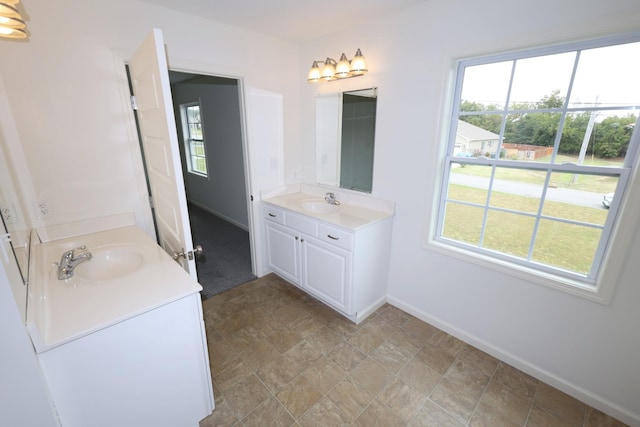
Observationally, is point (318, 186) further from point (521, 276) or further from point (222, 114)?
point (222, 114)

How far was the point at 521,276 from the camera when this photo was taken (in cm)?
175

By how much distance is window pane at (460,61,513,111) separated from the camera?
1.72 meters

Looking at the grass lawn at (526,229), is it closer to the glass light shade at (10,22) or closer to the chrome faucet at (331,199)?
the chrome faucet at (331,199)

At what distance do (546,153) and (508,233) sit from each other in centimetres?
56

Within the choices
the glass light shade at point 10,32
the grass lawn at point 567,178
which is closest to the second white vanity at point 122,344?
the glass light shade at point 10,32

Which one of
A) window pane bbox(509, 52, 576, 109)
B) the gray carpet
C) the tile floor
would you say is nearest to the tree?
window pane bbox(509, 52, 576, 109)

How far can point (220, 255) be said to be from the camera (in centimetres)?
348

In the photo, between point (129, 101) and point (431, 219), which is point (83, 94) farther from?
point (431, 219)

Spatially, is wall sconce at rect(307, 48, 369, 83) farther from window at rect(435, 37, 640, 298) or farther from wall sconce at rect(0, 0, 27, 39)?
wall sconce at rect(0, 0, 27, 39)

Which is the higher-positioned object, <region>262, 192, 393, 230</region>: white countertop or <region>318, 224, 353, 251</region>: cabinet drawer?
<region>262, 192, 393, 230</region>: white countertop

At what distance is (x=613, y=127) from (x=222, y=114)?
4.23 m

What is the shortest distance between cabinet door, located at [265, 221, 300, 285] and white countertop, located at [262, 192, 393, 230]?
0.23 m

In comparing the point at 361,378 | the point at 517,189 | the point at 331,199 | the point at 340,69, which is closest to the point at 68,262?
the point at 361,378

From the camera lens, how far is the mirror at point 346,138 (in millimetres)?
2396
